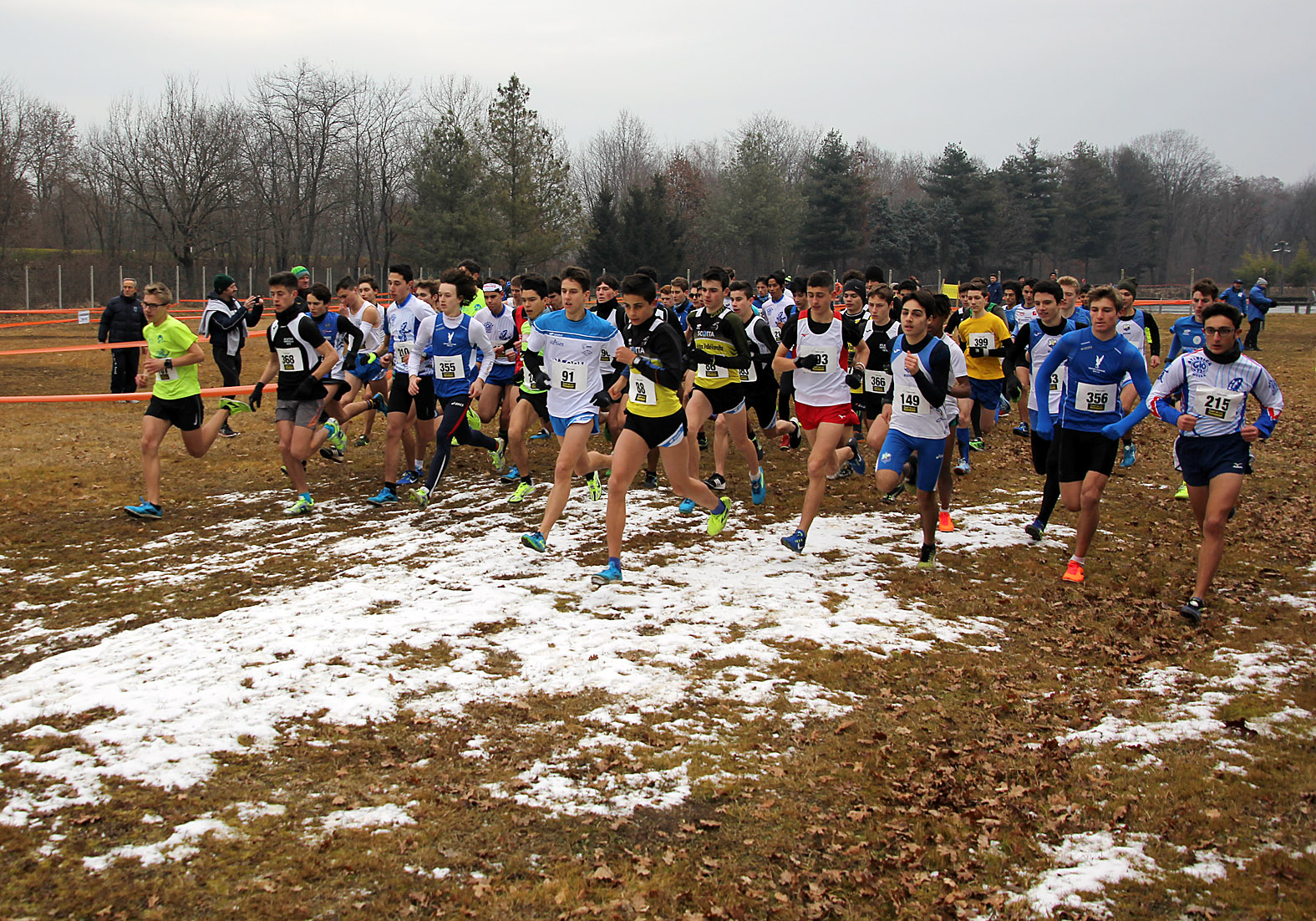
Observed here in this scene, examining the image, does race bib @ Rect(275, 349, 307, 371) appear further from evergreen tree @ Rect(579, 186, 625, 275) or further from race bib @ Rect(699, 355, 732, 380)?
evergreen tree @ Rect(579, 186, 625, 275)

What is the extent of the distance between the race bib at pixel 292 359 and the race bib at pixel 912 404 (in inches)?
230

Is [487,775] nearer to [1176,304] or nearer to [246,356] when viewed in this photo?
[246,356]

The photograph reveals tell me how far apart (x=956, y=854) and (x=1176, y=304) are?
5116 centimetres

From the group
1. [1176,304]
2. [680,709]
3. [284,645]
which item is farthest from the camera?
[1176,304]

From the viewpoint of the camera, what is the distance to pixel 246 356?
24.8 metres

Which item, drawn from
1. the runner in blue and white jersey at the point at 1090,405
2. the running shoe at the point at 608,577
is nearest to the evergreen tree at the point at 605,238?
the runner in blue and white jersey at the point at 1090,405

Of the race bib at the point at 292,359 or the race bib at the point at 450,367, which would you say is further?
the race bib at the point at 450,367

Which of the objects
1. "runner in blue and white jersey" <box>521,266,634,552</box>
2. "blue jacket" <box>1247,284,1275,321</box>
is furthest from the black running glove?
"blue jacket" <box>1247,284,1275,321</box>

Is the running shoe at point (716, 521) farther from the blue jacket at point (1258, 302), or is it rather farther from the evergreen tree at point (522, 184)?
the evergreen tree at point (522, 184)

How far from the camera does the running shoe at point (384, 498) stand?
10.0m

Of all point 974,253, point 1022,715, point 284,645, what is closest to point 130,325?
point 284,645

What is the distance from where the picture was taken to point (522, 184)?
168 feet

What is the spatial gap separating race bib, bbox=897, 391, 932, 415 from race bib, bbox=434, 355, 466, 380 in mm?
4578

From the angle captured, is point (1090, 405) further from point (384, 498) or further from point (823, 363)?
point (384, 498)
